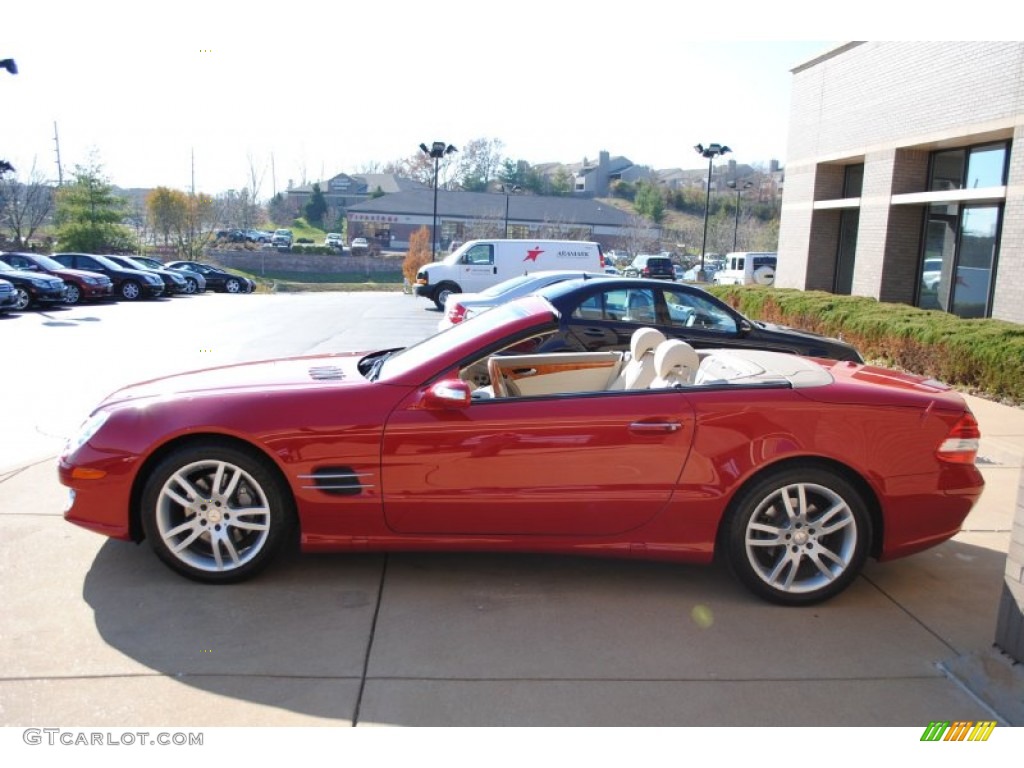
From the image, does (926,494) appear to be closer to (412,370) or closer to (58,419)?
(412,370)

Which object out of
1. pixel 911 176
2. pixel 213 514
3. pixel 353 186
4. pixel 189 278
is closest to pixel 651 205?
pixel 353 186

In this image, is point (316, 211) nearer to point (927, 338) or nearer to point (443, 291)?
point (443, 291)

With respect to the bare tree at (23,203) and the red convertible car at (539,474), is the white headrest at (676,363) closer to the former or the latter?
the red convertible car at (539,474)

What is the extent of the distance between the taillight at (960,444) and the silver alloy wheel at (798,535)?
57 cm

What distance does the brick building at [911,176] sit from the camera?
546 inches

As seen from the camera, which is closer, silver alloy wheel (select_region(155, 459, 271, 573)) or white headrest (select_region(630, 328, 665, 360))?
silver alloy wheel (select_region(155, 459, 271, 573))

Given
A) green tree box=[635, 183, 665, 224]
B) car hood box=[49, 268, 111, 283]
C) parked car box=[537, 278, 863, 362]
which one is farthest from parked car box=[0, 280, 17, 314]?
green tree box=[635, 183, 665, 224]

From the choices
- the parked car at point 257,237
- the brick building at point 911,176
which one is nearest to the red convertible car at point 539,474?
the brick building at point 911,176

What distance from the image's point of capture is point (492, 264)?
2317 cm

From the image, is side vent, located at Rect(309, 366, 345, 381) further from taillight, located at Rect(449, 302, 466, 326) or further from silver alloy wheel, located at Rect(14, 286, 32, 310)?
silver alloy wheel, located at Rect(14, 286, 32, 310)

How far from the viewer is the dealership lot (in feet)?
9.87

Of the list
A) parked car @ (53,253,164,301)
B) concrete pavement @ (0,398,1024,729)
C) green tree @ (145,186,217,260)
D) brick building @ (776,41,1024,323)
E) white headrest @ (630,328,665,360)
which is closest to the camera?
concrete pavement @ (0,398,1024,729)

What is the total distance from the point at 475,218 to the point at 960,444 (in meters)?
67.3

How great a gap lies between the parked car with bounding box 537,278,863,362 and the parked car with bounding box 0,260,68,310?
1703cm
